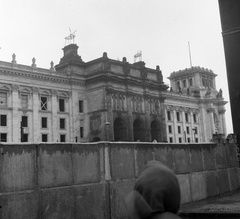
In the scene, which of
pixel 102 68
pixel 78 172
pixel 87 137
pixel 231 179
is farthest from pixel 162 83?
pixel 78 172

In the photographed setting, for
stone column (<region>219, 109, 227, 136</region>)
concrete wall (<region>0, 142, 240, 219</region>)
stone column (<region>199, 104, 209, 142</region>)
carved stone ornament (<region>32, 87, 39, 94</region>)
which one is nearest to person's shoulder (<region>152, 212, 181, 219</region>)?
concrete wall (<region>0, 142, 240, 219</region>)

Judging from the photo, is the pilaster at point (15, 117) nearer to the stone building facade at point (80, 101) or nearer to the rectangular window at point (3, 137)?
the stone building facade at point (80, 101)

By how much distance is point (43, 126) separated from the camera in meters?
44.1

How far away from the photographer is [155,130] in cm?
5506

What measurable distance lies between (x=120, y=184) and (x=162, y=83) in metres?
49.3

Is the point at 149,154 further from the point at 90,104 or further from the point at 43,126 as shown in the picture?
the point at 90,104

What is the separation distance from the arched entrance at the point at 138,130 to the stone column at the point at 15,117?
17668mm

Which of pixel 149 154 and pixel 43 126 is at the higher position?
pixel 43 126

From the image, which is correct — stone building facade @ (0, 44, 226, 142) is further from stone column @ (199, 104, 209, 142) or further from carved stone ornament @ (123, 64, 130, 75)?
stone column @ (199, 104, 209, 142)

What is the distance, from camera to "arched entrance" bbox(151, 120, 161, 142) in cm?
5478

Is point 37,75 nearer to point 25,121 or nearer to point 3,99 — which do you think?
point 3,99

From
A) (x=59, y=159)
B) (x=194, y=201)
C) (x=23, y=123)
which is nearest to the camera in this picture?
(x=59, y=159)

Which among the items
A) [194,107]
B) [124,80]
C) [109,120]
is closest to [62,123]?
[109,120]

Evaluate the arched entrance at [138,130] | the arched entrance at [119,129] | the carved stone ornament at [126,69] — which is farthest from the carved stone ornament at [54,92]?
the arched entrance at [138,130]
